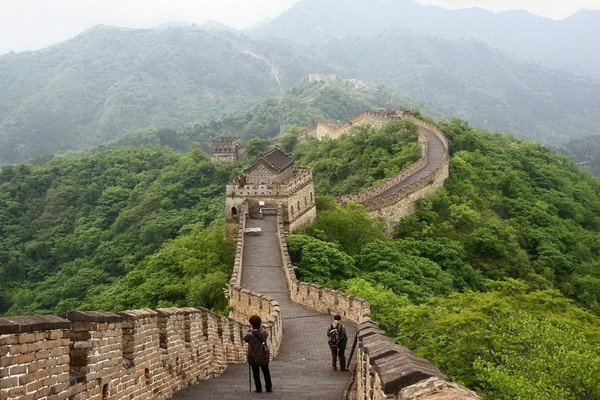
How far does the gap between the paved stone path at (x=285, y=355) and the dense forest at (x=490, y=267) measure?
1500mm

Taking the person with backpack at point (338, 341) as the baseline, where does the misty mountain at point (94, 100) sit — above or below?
above

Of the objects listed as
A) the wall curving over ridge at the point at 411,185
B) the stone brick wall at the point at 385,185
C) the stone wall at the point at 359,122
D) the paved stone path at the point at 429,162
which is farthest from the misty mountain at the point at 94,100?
the stone brick wall at the point at 385,185

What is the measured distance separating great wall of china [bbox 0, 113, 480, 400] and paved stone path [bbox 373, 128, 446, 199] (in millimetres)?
23830

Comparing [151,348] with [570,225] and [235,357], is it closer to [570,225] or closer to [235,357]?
[235,357]

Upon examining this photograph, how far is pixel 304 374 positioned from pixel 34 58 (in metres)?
215

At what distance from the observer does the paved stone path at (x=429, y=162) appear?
36156 millimetres

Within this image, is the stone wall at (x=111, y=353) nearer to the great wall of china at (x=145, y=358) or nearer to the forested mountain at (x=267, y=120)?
the great wall of china at (x=145, y=358)

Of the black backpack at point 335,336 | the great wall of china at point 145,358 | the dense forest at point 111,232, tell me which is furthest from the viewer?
the dense forest at point 111,232

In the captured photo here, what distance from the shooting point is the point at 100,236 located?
177 ft

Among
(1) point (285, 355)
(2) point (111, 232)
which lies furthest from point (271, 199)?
(2) point (111, 232)

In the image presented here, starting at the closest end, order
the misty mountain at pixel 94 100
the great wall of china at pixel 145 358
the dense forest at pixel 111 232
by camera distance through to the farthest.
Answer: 1. the great wall of china at pixel 145 358
2. the dense forest at pixel 111 232
3. the misty mountain at pixel 94 100

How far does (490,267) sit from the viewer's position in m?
31.7

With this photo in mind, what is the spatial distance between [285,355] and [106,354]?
7990 millimetres

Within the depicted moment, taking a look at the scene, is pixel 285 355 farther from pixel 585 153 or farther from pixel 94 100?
pixel 94 100
